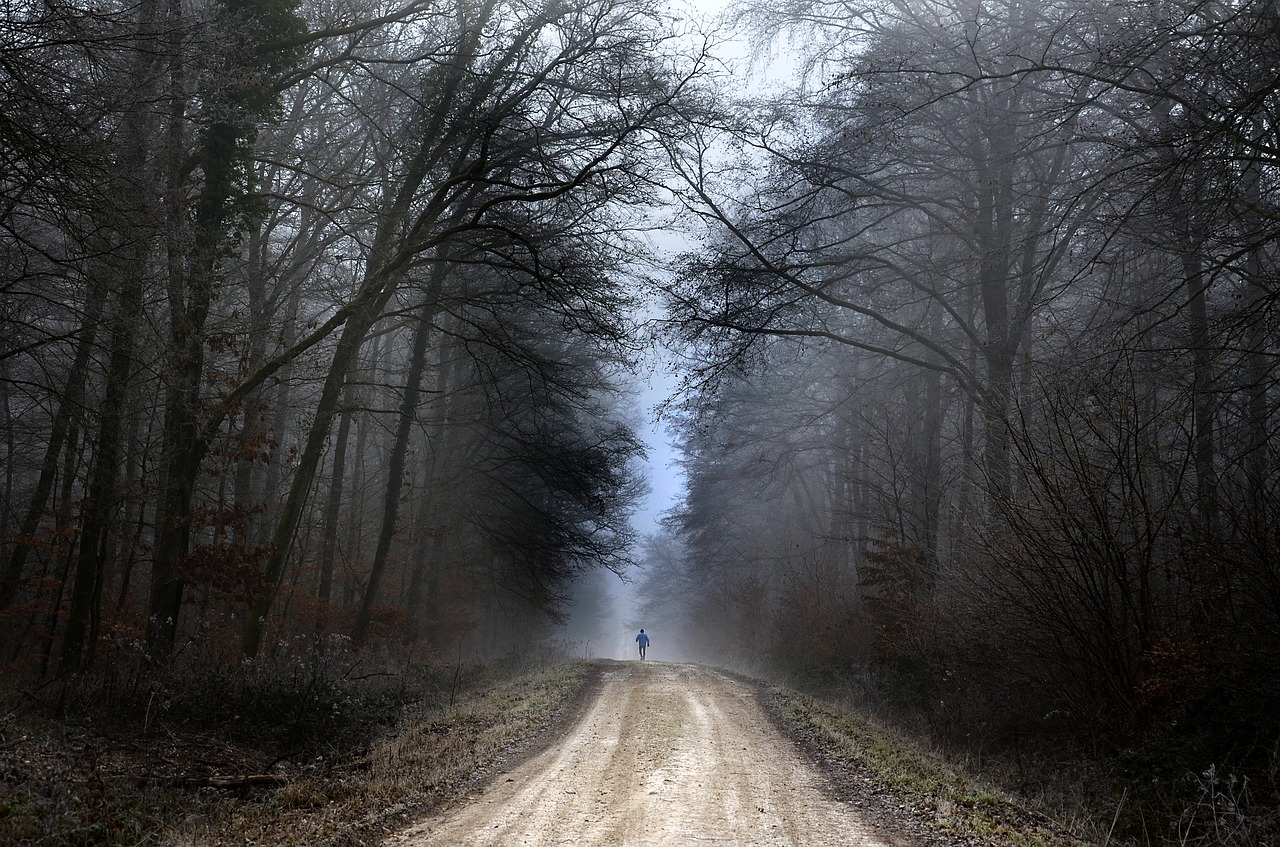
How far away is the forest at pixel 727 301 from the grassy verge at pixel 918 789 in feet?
3.69

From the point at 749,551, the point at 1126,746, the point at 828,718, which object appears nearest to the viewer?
the point at 1126,746

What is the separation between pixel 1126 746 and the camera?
816cm

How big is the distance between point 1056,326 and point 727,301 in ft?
14.4

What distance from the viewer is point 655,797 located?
23.2 ft

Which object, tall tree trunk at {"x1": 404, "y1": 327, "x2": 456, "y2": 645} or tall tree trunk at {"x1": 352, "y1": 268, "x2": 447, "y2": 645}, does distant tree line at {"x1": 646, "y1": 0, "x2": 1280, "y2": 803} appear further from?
tall tree trunk at {"x1": 404, "y1": 327, "x2": 456, "y2": 645}

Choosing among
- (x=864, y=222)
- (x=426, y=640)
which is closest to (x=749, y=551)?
(x=426, y=640)

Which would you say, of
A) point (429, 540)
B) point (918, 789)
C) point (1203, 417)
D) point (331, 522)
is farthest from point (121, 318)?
point (429, 540)

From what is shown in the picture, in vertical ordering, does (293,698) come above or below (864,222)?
below

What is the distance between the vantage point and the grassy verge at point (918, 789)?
607 centimetres

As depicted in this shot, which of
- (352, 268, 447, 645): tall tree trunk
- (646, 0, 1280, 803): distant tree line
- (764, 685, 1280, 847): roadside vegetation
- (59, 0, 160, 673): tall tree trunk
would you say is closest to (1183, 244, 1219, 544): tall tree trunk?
(646, 0, 1280, 803): distant tree line

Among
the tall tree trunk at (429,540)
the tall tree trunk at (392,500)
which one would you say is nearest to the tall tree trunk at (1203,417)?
the tall tree trunk at (392,500)

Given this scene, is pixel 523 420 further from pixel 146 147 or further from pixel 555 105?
pixel 146 147

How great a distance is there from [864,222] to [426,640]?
52.6 feet

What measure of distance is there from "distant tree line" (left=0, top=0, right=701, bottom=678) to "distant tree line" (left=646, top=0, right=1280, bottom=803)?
2.37 m
